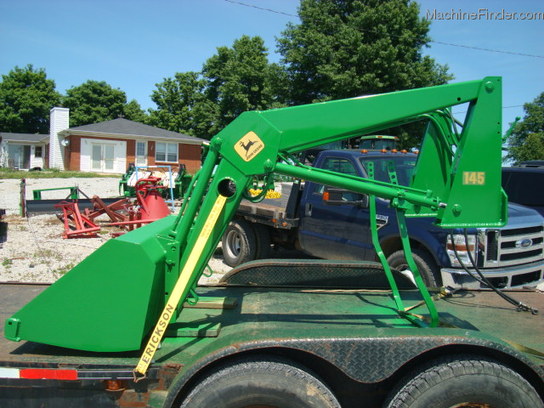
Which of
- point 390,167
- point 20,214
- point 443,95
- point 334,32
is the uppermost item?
point 334,32

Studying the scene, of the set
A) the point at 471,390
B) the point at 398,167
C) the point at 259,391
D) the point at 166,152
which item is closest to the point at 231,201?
the point at 259,391

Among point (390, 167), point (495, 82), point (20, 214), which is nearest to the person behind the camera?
point (495, 82)

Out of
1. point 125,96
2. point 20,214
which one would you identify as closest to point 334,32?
point 20,214

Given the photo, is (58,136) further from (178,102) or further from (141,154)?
(178,102)

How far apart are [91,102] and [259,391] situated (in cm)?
5439

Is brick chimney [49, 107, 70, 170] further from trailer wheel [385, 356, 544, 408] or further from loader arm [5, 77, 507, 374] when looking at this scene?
trailer wheel [385, 356, 544, 408]

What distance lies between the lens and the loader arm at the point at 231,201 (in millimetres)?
2670

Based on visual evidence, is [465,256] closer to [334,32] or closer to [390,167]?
[390,167]

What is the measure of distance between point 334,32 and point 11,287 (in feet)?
81.2

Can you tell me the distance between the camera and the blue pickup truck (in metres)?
5.28

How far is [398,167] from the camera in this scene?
20.3 ft

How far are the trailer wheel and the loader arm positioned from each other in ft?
1.97

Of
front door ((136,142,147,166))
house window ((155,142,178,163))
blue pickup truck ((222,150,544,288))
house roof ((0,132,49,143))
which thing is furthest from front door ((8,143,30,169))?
blue pickup truck ((222,150,544,288))

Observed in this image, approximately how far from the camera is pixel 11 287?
13.3 feet
